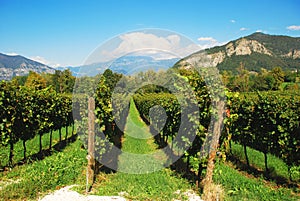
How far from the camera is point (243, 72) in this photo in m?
66.6

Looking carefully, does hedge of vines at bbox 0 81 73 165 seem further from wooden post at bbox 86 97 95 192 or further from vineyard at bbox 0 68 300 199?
wooden post at bbox 86 97 95 192

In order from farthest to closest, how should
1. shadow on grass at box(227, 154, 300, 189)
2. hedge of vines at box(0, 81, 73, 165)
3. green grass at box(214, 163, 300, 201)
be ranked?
hedge of vines at box(0, 81, 73, 165), shadow on grass at box(227, 154, 300, 189), green grass at box(214, 163, 300, 201)

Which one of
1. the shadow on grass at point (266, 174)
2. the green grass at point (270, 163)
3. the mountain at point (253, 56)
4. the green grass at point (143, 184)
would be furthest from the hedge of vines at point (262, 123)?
the mountain at point (253, 56)

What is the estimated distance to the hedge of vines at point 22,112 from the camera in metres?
9.11

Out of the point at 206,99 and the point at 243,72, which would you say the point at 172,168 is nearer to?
the point at 206,99

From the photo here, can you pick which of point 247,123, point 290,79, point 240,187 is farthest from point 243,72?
point 240,187

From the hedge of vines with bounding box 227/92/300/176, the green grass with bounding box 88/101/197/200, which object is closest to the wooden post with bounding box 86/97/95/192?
the green grass with bounding box 88/101/197/200

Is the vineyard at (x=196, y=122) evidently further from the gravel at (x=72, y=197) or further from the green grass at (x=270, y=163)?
the gravel at (x=72, y=197)

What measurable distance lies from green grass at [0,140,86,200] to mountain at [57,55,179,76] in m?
3.18

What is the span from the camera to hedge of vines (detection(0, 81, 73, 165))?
29.9 ft

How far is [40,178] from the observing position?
24.0ft

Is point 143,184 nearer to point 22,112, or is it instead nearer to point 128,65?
point 22,112

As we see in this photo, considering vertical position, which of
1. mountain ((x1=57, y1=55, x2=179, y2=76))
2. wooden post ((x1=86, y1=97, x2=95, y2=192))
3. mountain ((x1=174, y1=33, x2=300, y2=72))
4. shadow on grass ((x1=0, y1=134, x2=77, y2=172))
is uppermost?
mountain ((x1=174, y1=33, x2=300, y2=72))

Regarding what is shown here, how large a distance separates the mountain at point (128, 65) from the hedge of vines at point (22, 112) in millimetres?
2279
